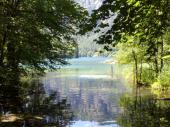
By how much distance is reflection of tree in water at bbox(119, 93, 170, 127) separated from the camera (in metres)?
22.1

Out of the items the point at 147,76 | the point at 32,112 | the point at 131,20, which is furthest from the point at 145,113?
the point at 147,76

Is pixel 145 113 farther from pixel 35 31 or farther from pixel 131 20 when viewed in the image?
pixel 131 20

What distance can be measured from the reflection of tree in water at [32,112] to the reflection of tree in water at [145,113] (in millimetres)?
3940

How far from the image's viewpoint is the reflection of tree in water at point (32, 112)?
21719 mm

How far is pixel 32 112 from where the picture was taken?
26.2 m

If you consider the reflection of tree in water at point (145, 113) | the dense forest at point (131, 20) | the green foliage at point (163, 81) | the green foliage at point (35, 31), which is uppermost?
the green foliage at point (35, 31)

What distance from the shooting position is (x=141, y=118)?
24078 mm

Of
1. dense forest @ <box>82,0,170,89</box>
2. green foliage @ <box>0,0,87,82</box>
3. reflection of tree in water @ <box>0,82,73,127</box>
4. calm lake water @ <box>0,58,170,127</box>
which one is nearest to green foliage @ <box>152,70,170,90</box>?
calm lake water @ <box>0,58,170,127</box>

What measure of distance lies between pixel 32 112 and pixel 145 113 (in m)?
7.81

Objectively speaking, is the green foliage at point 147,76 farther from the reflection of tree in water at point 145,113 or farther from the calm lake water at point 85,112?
the reflection of tree in water at point 145,113

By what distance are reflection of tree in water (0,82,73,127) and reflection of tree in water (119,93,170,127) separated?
3.94 m

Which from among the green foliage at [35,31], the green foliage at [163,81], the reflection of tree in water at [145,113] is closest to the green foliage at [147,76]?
the green foliage at [163,81]

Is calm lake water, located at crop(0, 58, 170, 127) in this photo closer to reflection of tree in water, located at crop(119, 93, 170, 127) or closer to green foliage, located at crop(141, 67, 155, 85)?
reflection of tree in water, located at crop(119, 93, 170, 127)

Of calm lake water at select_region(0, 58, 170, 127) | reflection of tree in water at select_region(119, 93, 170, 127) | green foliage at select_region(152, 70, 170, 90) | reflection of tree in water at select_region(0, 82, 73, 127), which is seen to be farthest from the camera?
green foliage at select_region(152, 70, 170, 90)
